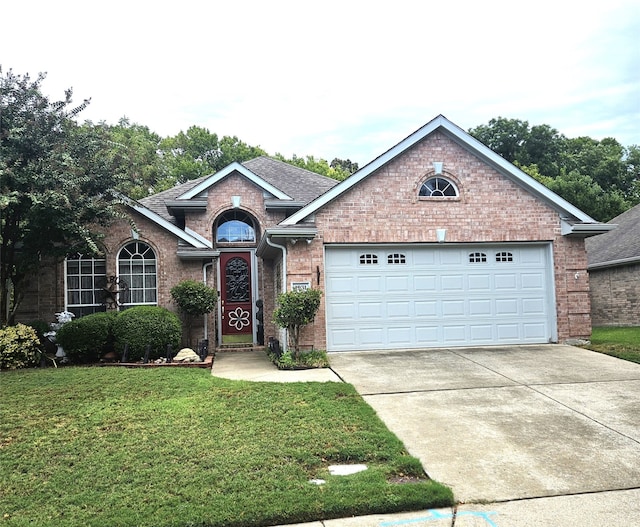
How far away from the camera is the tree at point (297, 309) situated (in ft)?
33.5

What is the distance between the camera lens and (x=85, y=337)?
34.3 feet

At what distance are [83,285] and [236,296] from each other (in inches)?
156

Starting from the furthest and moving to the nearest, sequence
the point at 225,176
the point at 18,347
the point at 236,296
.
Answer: the point at 236,296 < the point at 225,176 < the point at 18,347

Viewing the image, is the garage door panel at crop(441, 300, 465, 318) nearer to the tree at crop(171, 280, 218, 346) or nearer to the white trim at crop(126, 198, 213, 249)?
the tree at crop(171, 280, 218, 346)

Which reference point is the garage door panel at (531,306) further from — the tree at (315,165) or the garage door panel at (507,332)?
the tree at (315,165)

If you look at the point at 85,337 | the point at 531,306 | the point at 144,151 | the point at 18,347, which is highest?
the point at 144,151

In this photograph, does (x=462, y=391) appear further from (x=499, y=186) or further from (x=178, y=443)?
(x=499, y=186)

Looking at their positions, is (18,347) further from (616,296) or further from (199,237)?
(616,296)

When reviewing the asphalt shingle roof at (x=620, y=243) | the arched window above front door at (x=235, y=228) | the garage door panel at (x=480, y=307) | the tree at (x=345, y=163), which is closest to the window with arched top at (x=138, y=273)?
the arched window above front door at (x=235, y=228)

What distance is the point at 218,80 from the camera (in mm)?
18109

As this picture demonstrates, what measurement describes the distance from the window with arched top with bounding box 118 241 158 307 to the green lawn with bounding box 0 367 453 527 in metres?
4.59

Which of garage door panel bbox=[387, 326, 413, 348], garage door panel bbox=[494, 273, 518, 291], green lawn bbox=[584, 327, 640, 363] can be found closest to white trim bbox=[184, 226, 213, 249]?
garage door panel bbox=[387, 326, 413, 348]

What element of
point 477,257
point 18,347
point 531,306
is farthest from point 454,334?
point 18,347

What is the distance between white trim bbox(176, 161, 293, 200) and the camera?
547 inches
